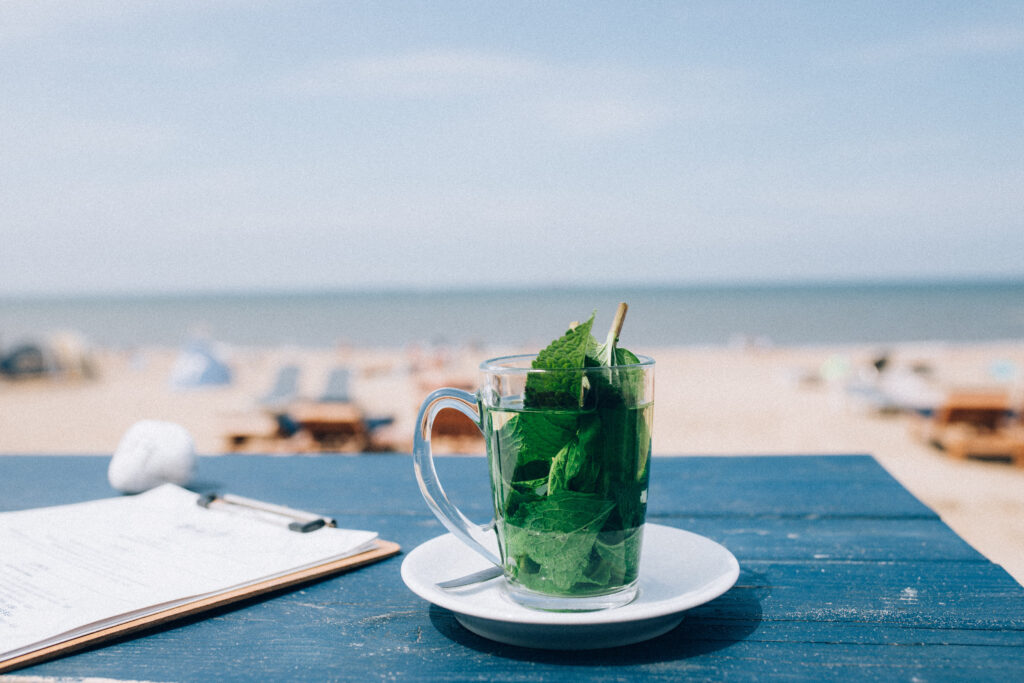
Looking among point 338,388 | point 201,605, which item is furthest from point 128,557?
point 338,388

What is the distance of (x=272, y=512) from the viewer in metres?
1.14

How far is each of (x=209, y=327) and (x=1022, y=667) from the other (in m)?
41.5

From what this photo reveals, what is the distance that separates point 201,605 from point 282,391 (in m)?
8.43

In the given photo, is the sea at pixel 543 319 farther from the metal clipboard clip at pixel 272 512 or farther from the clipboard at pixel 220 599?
the clipboard at pixel 220 599

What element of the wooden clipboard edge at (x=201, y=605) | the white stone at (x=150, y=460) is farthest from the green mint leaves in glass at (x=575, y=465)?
the white stone at (x=150, y=460)

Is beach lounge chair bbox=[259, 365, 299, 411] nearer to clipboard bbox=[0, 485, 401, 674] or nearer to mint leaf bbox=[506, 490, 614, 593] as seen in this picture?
clipboard bbox=[0, 485, 401, 674]

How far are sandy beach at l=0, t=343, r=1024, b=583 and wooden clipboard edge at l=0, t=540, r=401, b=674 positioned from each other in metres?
3.54

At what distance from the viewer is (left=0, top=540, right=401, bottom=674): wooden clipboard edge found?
27.9 inches

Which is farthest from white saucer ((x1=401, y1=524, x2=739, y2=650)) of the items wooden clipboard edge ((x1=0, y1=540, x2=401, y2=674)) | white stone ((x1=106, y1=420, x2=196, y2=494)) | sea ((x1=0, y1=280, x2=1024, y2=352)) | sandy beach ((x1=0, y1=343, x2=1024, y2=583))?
sea ((x1=0, y1=280, x2=1024, y2=352))

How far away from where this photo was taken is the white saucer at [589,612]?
0.71 m

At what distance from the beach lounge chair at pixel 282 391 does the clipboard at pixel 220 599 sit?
278 inches

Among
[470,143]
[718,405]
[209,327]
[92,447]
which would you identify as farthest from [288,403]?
[470,143]

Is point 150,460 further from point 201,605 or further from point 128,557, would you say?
point 201,605

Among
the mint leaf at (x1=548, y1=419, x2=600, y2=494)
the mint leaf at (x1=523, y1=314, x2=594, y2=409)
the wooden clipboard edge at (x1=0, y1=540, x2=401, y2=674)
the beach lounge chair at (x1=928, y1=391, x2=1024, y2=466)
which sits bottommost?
the beach lounge chair at (x1=928, y1=391, x2=1024, y2=466)
